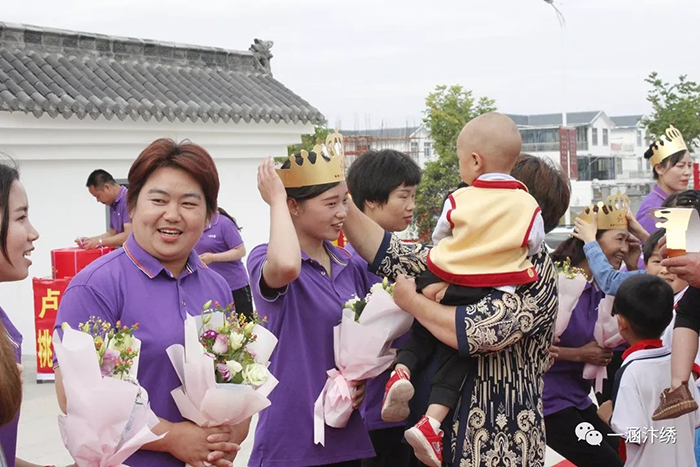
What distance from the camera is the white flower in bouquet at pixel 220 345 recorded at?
278 cm

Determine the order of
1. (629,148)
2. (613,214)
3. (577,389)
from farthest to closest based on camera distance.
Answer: (629,148), (613,214), (577,389)

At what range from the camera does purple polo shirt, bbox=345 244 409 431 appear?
151 inches

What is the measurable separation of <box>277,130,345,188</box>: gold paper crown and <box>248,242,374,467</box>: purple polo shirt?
0.93 ft

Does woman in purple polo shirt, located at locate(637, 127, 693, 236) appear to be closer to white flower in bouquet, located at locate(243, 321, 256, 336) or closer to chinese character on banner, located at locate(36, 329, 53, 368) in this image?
white flower in bouquet, located at locate(243, 321, 256, 336)

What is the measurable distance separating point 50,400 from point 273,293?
5.40m

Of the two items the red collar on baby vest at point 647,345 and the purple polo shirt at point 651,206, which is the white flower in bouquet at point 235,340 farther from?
the purple polo shirt at point 651,206

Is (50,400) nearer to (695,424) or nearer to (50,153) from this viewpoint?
(50,153)

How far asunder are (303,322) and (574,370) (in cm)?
173

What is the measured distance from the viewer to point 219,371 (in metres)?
2.80

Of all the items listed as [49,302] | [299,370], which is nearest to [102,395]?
[299,370]

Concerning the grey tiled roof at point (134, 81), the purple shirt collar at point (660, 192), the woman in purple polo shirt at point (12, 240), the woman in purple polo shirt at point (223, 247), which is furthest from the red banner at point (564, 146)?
the woman in purple polo shirt at point (12, 240)

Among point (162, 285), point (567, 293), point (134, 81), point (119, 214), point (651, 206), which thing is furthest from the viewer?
point (134, 81)

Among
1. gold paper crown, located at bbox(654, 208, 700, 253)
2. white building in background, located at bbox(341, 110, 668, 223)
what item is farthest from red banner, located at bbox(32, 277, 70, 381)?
white building in background, located at bbox(341, 110, 668, 223)

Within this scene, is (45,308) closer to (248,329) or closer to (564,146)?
(248,329)
